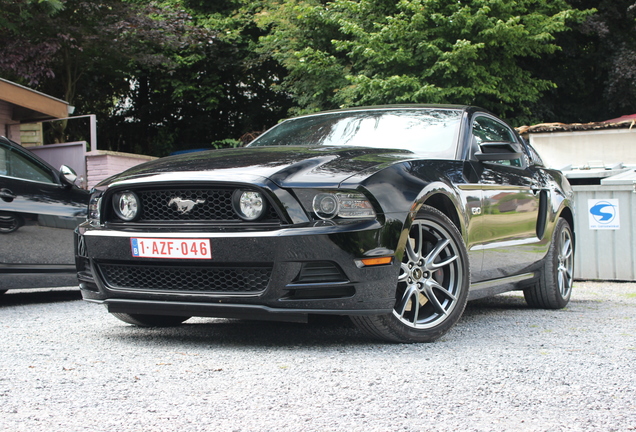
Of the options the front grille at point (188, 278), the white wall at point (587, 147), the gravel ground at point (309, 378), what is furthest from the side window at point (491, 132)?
the white wall at point (587, 147)

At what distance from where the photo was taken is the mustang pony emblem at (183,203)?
403 cm

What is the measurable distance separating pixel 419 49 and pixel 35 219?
14.5 metres

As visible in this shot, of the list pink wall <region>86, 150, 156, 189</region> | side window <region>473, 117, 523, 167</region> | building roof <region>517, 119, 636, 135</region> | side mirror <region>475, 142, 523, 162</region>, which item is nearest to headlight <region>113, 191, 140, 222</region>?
side mirror <region>475, 142, 523, 162</region>

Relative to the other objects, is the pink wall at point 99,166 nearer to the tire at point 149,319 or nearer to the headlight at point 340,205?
the tire at point 149,319

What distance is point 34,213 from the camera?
659 cm

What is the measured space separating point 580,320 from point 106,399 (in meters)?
3.79

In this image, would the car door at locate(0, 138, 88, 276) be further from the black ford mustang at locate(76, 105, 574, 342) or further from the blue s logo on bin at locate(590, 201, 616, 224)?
the blue s logo on bin at locate(590, 201, 616, 224)

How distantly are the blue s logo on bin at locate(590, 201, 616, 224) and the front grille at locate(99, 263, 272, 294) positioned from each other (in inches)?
290

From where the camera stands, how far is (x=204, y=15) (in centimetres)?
2522

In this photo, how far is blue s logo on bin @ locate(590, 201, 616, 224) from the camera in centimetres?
1011

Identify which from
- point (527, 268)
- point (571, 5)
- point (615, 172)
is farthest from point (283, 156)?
point (571, 5)

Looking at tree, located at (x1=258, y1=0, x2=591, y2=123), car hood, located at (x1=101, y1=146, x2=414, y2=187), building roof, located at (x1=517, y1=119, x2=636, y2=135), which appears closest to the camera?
car hood, located at (x1=101, y1=146, x2=414, y2=187)

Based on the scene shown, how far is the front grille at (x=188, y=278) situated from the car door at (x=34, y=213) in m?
2.38

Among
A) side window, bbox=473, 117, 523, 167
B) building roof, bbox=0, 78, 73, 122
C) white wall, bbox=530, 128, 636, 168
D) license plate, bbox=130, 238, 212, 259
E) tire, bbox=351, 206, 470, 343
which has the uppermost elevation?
building roof, bbox=0, 78, 73, 122
